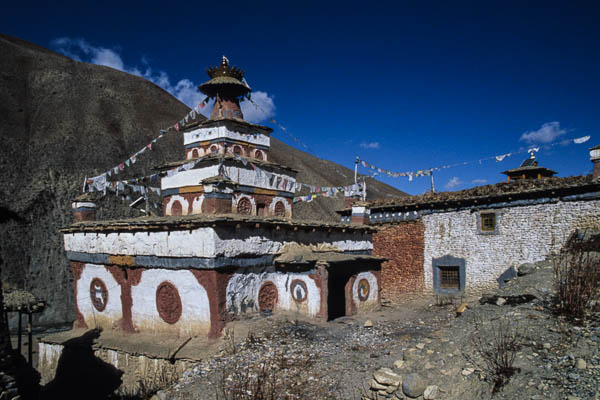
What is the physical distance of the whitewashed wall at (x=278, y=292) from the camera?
44.0 feet

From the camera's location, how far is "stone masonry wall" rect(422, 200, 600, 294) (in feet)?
59.7

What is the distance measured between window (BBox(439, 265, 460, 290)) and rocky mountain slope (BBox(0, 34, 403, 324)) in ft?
75.0

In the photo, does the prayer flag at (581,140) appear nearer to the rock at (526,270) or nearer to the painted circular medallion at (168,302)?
the rock at (526,270)

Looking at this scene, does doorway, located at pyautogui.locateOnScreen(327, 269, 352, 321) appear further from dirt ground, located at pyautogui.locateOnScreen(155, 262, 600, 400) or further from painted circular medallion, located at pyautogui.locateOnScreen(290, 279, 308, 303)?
dirt ground, located at pyautogui.locateOnScreen(155, 262, 600, 400)

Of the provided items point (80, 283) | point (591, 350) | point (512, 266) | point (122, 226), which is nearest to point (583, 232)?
point (512, 266)

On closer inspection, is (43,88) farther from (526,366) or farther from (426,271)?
(526,366)

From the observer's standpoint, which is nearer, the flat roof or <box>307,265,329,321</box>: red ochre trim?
the flat roof

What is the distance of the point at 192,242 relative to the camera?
12.9m

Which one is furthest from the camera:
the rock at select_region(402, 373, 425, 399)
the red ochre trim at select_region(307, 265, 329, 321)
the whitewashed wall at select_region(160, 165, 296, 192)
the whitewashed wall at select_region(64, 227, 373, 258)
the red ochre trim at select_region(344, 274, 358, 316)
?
the whitewashed wall at select_region(160, 165, 296, 192)

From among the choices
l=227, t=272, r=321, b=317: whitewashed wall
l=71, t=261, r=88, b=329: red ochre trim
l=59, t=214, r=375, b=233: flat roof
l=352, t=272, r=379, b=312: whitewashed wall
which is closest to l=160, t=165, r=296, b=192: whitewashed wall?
l=59, t=214, r=375, b=233: flat roof

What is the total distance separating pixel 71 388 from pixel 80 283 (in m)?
3.90

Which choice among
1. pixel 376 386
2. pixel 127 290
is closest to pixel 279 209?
pixel 127 290

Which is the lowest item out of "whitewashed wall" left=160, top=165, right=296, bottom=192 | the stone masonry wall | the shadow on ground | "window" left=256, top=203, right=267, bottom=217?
the shadow on ground

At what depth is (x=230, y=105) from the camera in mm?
18250
